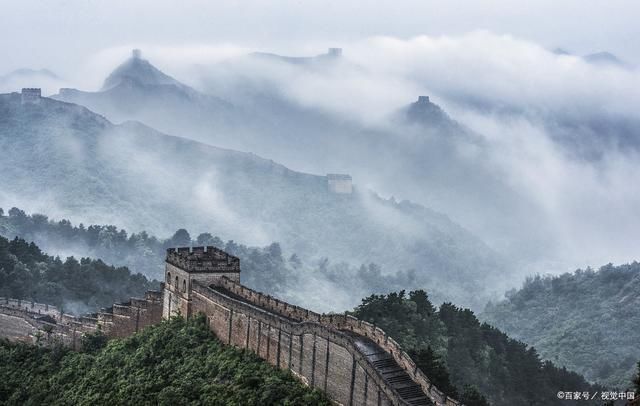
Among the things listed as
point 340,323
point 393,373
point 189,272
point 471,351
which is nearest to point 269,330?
point 340,323

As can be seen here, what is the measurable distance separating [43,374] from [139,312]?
8239 mm

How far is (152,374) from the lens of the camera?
2194 inches

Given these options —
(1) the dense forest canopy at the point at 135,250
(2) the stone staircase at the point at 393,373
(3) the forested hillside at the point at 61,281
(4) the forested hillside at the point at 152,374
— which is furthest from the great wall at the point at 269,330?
(1) the dense forest canopy at the point at 135,250

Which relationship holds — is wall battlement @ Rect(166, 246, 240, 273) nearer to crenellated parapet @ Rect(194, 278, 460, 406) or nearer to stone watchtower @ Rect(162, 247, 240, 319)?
stone watchtower @ Rect(162, 247, 240, 319)

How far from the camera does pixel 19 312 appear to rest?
246 ft

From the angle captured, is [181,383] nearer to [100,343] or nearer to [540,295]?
[100,343]

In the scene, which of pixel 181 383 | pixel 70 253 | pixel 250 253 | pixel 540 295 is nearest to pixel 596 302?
pixel 540 295

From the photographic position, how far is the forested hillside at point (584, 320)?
125000mm

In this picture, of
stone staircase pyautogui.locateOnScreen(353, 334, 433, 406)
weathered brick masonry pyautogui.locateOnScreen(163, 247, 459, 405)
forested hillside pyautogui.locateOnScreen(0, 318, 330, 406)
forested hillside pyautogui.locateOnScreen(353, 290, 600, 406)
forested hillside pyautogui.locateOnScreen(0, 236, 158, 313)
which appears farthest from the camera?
forested hillside pyautogui.locateOnScreen(0, 236, 158, 313)

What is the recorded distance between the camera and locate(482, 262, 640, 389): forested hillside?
125 m

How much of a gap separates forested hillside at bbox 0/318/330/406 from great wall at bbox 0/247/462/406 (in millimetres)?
931

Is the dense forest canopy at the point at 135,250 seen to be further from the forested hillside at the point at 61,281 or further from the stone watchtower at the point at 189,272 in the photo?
the stone watchtower at the point at 189,272

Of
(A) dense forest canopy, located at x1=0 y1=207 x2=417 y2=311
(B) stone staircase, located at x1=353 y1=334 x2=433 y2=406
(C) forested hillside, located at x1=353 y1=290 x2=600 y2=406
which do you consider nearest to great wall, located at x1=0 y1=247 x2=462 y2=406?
(B) stone staircase, located at x1=353 y1=334 x2=433 y2=406

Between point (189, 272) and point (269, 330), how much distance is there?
1123 centimetres
